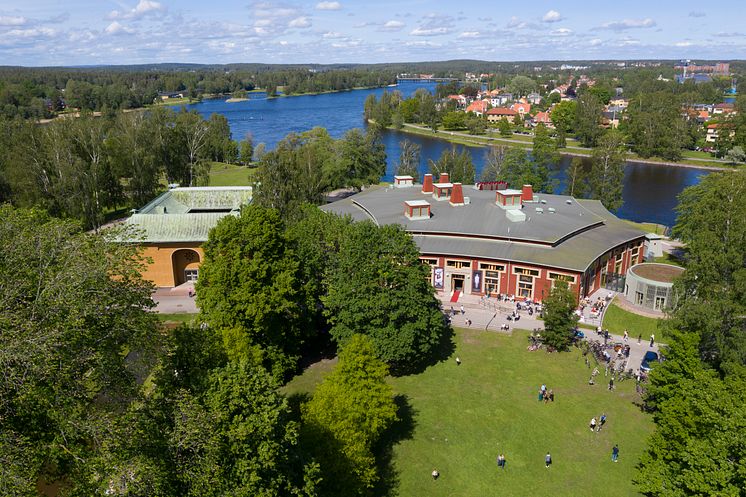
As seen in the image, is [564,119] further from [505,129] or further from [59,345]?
[59,345]

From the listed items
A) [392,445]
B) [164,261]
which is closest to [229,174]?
[164,261]

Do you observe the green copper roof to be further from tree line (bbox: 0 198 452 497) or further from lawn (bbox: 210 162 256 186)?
lawn (bbox: 210 162 256 186)

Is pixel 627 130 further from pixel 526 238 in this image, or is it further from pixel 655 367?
pixel 655 367

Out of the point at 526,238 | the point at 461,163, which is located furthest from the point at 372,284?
the point at 461,163

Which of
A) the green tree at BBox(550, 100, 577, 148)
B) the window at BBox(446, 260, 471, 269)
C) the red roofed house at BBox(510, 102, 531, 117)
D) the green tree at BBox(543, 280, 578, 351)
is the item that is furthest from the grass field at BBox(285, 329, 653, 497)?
the red roofed house at BBox(510, 102, 531, 117)

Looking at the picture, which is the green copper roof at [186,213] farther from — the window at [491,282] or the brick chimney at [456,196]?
the window at [491,282]

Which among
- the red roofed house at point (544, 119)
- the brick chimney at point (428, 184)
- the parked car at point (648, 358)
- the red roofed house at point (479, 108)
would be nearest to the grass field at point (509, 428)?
the parked car at point (648, 358)
